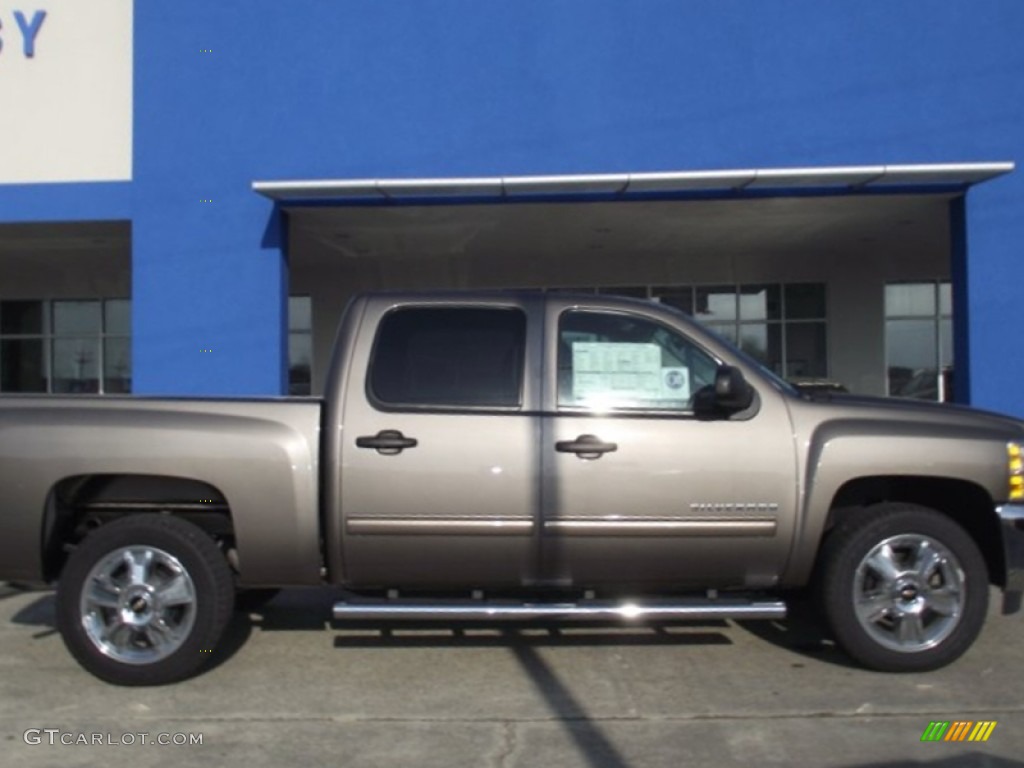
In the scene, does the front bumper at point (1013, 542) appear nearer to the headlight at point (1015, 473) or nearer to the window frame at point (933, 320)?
the headlight at point (1015, 473)

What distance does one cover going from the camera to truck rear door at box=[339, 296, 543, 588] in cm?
530

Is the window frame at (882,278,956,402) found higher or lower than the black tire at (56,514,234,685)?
higher

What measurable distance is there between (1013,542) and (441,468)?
3.02 meters

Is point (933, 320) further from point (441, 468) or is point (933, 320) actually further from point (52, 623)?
point (52, 623)

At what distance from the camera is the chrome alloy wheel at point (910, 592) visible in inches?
213

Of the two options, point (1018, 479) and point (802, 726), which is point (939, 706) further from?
point (1018, 479)

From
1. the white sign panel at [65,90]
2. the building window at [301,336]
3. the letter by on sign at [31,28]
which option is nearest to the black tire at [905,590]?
the white sign panel at [65,90]

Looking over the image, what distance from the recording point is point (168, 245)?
529 inches

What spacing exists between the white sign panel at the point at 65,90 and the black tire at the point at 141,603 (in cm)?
961

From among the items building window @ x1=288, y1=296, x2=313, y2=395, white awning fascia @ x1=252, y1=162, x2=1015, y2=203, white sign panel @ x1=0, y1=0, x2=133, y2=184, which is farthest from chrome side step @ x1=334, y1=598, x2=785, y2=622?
building window @ x1=288, y1=296, x2=313, y2=395

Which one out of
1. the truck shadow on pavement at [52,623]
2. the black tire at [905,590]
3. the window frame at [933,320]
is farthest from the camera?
the window frame at [933,320]

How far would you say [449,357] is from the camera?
18.3ft

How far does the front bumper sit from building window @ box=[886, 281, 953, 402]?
46.3 ft

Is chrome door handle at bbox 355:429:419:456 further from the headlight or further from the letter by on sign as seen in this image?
the letter by on sign
